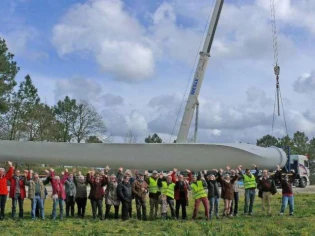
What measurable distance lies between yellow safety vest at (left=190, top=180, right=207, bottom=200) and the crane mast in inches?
323

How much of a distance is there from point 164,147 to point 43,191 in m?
6.11

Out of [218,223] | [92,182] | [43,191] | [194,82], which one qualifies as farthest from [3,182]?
[194,82]

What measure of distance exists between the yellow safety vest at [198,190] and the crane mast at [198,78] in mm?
8194

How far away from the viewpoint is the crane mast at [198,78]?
24.0m

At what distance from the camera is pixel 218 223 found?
14.3 meters

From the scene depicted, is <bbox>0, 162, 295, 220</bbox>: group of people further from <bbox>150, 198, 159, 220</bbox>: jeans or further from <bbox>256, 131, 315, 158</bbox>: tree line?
<bbox>256, 131, 315, 158</bbox>: tree line

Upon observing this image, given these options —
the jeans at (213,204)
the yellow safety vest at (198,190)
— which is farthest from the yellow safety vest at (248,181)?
the yellow safety vest at (198,190)

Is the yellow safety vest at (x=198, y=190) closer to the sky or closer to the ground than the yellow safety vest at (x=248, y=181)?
closer to the ground

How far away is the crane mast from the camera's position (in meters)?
24.0

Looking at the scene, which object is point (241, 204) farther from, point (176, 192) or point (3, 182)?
point (3, 182)

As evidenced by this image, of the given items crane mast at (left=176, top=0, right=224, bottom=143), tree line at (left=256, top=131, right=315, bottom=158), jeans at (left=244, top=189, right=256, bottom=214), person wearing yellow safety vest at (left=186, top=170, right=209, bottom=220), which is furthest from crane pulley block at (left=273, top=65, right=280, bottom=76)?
tree line at (left=256, top=131, right=315, bottom=158)

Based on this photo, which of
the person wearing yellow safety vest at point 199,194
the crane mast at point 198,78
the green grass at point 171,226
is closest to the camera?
the green grass at point 171,226

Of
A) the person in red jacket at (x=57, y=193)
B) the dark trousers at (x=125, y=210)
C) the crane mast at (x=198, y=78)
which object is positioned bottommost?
the dark trousers at (x=125, y=210)

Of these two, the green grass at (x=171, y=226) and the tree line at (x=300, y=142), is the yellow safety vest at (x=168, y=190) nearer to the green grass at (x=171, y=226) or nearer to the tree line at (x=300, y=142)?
the green grass at (x=171, y=226)
